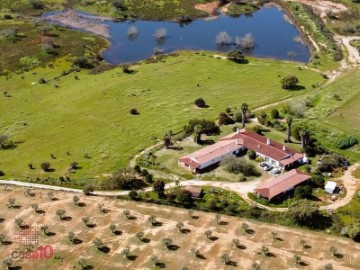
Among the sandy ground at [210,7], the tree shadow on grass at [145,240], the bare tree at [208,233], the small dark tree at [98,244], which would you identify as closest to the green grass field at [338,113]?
the bare tree at [208,233]

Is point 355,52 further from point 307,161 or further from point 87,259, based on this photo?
point 87,259

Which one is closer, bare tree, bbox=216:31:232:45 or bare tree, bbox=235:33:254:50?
bare tree, bbox=235:33:254:50

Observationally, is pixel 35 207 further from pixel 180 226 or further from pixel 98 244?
pixel 180 226

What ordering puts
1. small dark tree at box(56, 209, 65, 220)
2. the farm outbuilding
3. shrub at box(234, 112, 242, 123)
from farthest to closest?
shrub at box(234, 112, 242, 123) < the farm outbuilding < small dark tree at box(56, 209, 65, 220)

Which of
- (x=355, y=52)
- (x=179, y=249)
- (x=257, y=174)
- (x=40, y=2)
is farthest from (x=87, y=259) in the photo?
(x=40, y=2)

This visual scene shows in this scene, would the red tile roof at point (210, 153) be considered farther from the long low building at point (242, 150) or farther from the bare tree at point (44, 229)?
the bare tree at point (44, 229)

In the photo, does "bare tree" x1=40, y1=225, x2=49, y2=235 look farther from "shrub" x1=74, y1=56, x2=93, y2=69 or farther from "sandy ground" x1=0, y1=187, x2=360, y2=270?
"shrub" x1=74, y1=56, x2=93, y2=69

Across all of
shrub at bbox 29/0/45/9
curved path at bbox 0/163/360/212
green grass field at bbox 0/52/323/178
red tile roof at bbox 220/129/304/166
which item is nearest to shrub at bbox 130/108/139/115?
green grass field at bbox 0/52/323/178
